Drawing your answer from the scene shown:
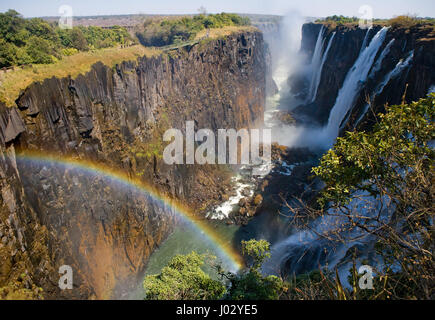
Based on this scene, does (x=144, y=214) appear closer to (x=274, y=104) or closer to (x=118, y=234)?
(x=118, y=234)

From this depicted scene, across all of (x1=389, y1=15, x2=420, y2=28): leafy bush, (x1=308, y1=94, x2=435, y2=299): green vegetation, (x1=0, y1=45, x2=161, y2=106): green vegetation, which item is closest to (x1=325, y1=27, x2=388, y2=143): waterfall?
(x1=389, y1=15, x2=420, y2=28): leafy bush

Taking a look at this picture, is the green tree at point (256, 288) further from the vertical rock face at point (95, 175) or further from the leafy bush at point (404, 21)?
the leafy bush at point (404, 21)

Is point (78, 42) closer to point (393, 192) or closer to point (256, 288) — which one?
point (256, 288)

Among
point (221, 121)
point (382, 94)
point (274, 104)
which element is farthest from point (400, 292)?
point (274, 104)

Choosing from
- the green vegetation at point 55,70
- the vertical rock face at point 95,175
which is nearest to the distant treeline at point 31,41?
the green vegetation at point 55,70

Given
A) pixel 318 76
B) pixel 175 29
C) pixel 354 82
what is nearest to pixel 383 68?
pixel 354 82

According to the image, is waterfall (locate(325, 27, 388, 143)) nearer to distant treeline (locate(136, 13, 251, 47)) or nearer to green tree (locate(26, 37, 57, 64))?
distant treeline (locate(136, 13, 251, 47))
